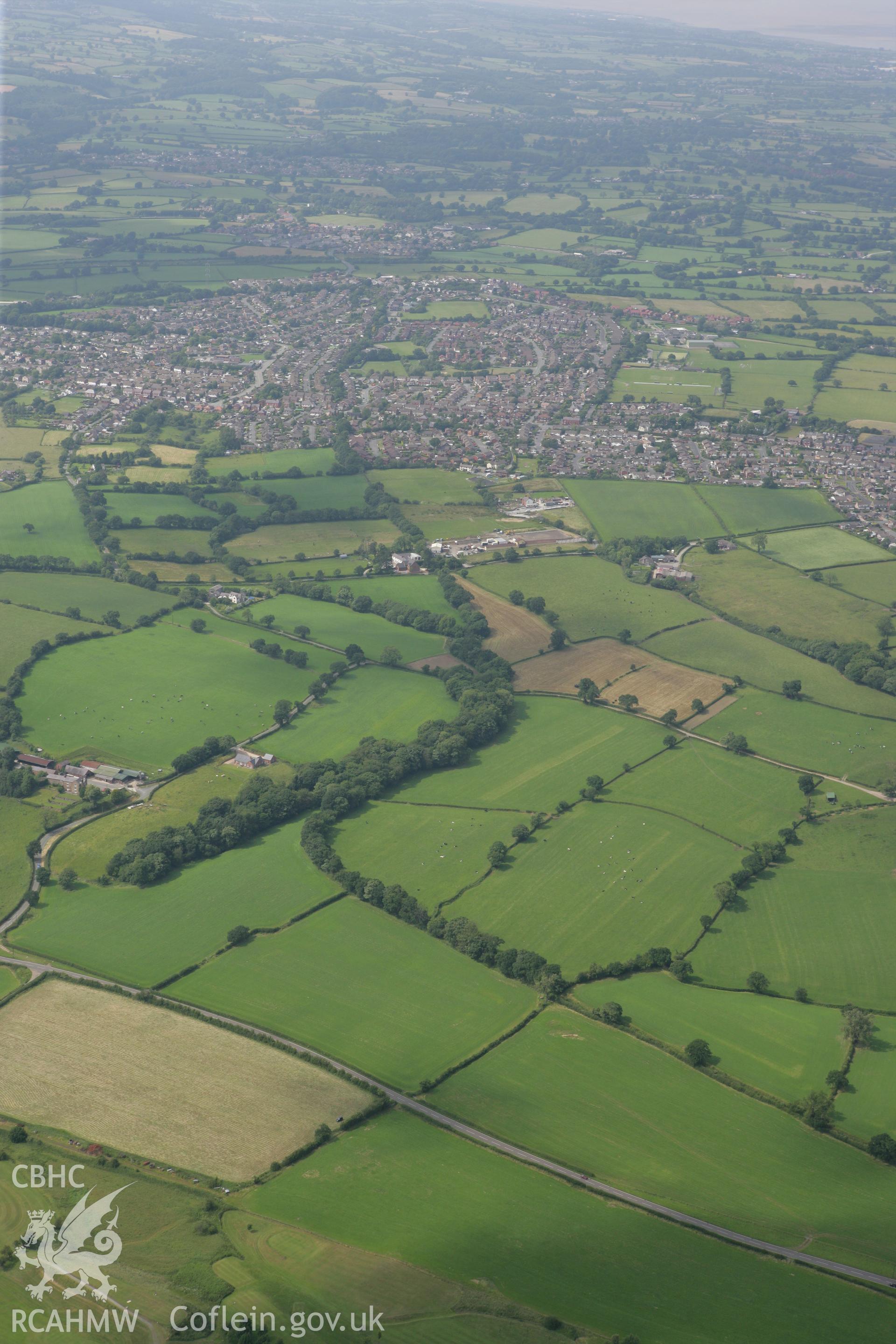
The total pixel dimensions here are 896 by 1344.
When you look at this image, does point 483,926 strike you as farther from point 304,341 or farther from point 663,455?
point 304,341

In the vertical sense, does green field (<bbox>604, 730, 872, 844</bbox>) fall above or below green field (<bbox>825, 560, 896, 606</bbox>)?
below

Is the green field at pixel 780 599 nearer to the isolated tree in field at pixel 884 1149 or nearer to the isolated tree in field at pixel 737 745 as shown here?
the isolated tree in field at pixel 737 745

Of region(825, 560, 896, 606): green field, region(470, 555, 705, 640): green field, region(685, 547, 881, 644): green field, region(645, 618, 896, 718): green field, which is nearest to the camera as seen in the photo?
region(645, 618, 896, 718): green field

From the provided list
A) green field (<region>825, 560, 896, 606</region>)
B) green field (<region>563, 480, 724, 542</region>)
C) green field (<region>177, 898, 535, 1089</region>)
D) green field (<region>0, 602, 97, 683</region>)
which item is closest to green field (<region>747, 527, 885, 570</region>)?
green field (<region>825, 560, 896, 606</region>)

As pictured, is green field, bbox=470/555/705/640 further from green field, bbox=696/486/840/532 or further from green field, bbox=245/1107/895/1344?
green field, bbox=245/1107/895/1344

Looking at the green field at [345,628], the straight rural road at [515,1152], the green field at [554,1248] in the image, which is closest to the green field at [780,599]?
the green field at [345,628]

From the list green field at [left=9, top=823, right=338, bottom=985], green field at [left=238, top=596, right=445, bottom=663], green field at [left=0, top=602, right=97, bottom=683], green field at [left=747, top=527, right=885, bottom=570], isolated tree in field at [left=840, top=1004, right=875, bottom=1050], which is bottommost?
green field at [left=9, top=823, right=338, bottom=985]

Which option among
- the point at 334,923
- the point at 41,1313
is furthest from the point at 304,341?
the point at 41,1313

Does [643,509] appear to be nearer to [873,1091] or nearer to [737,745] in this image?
[737,745]
